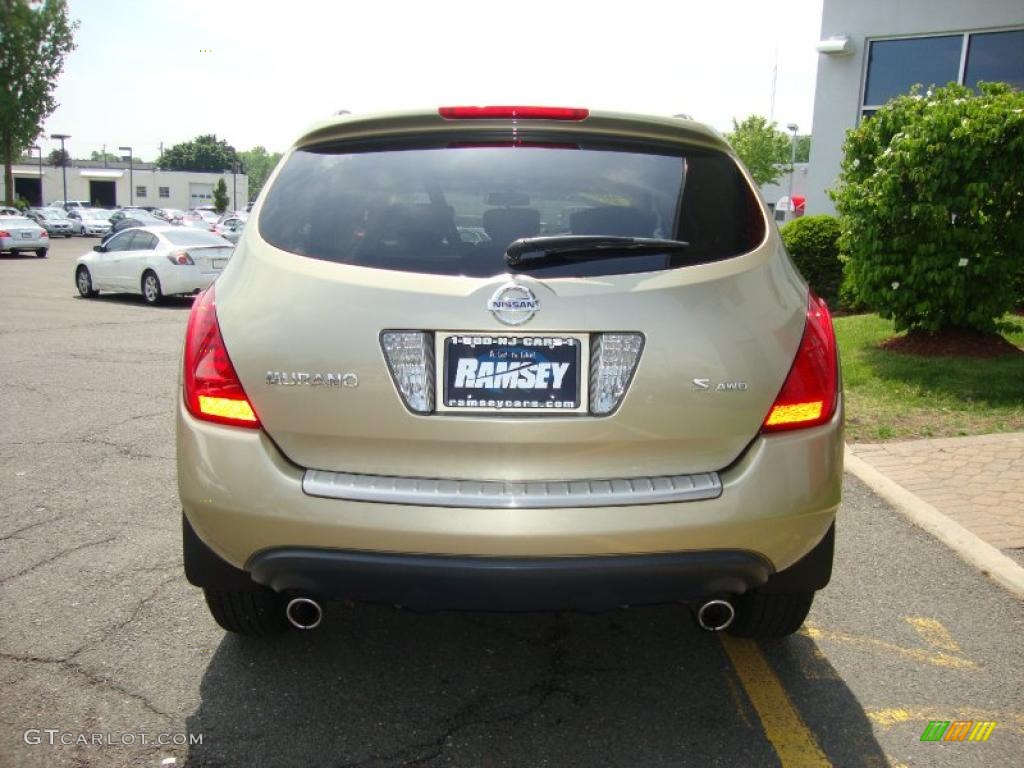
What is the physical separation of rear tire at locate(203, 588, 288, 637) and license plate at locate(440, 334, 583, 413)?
3.39 feet

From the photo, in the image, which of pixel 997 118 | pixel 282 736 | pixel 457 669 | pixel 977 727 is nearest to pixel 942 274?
pixel 997 118

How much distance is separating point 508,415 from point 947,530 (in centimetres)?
326

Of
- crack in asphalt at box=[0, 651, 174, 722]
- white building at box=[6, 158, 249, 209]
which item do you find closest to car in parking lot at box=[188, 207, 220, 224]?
white building at box=[6, 158, 249, 209]

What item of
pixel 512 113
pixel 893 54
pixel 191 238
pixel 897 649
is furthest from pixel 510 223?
pixel 191 238

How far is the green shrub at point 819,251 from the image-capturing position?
12875mm

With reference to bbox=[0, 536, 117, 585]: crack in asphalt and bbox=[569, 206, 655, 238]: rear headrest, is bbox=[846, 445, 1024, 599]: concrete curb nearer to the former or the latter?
bbox=[569, 206, 655, 238]: rear headrest

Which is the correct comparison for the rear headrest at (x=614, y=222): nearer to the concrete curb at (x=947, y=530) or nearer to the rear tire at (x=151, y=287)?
the concrete curb at (x=947, y=530)

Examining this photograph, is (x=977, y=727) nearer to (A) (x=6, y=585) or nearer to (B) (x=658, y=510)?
(B) (x=658, y=510)

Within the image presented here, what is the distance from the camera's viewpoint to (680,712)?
2.95 meters

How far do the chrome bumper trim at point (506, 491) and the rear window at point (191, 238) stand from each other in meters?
15.5

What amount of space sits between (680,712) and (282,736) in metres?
1.25

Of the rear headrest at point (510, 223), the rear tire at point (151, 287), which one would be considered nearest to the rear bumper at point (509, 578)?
the rear headrest at point (510, 223)

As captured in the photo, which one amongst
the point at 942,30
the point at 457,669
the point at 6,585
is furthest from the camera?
the point at 942,30

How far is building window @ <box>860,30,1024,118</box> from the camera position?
14.4m
